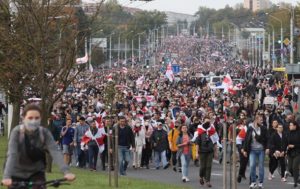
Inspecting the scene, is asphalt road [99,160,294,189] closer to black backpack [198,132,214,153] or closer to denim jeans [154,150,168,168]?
denim jeans [154,150,168,168]

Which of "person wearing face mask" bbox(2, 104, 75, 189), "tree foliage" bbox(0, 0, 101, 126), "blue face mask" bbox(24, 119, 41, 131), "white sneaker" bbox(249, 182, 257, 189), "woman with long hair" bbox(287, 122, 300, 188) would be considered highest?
"tree foliage" bbox(0, 0, 101, 126)

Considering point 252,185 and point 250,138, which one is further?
point 252,185

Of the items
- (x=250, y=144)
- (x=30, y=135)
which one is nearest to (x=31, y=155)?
(x=30, y=135)

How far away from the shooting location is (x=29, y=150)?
409 inches

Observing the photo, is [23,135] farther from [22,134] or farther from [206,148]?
[206,148]

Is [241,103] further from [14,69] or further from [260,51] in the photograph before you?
[260,51]

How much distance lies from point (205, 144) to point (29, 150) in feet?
38.4

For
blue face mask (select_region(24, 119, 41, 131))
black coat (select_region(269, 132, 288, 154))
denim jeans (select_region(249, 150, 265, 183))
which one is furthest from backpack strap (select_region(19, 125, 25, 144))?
black coat (select_region(269, 132, 288, 154))

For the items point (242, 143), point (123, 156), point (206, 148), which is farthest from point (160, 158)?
point (206, 148)

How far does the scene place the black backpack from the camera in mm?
21859

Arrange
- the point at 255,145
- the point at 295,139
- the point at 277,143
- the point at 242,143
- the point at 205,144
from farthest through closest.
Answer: the point at 242,143
the point at 277,143
the point at 205,144
the point at 295,139
the point at 255,145

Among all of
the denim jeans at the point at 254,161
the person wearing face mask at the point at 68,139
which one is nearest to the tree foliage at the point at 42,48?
the person wearing face mask at the point at 68,139

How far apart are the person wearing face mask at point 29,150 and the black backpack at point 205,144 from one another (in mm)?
11482

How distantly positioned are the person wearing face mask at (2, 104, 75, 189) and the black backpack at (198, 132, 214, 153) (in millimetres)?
11482
